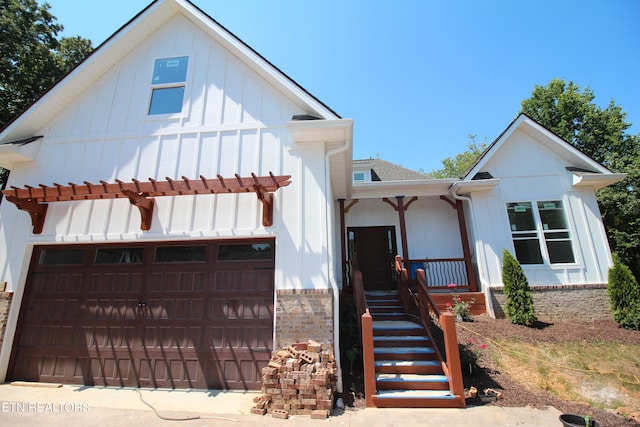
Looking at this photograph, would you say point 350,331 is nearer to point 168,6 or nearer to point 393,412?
point 393,412

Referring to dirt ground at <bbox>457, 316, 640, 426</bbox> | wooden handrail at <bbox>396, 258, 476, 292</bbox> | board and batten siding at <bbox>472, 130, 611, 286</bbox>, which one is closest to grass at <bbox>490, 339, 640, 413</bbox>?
dirt ground at <bbox>457, 316, 640, 426</bbox>

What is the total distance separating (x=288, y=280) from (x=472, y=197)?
281 inches

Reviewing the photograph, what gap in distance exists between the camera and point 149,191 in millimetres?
5410

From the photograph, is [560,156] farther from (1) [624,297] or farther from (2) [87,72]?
(2) [87,72]

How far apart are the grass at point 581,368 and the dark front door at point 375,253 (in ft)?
13.6

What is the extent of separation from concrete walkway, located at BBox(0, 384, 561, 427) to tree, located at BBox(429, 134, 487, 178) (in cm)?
2570

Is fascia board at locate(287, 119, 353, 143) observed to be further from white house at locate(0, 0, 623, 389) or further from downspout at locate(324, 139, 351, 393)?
downspout at locate(324, 139, 351, 393)

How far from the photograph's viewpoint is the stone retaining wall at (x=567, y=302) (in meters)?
7.96

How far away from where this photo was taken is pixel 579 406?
435 centimetres

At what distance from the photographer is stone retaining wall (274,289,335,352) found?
486 centimetres

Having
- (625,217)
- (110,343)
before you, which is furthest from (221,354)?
(625,217)

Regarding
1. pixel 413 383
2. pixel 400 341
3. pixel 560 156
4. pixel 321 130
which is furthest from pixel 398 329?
pixel 560 156

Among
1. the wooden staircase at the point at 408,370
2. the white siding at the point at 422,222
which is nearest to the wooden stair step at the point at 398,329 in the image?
the wooden staircase at the point at 408,370

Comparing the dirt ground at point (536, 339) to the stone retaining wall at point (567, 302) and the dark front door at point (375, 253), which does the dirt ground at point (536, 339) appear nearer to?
the stone retaining wall at point (567, 302)
